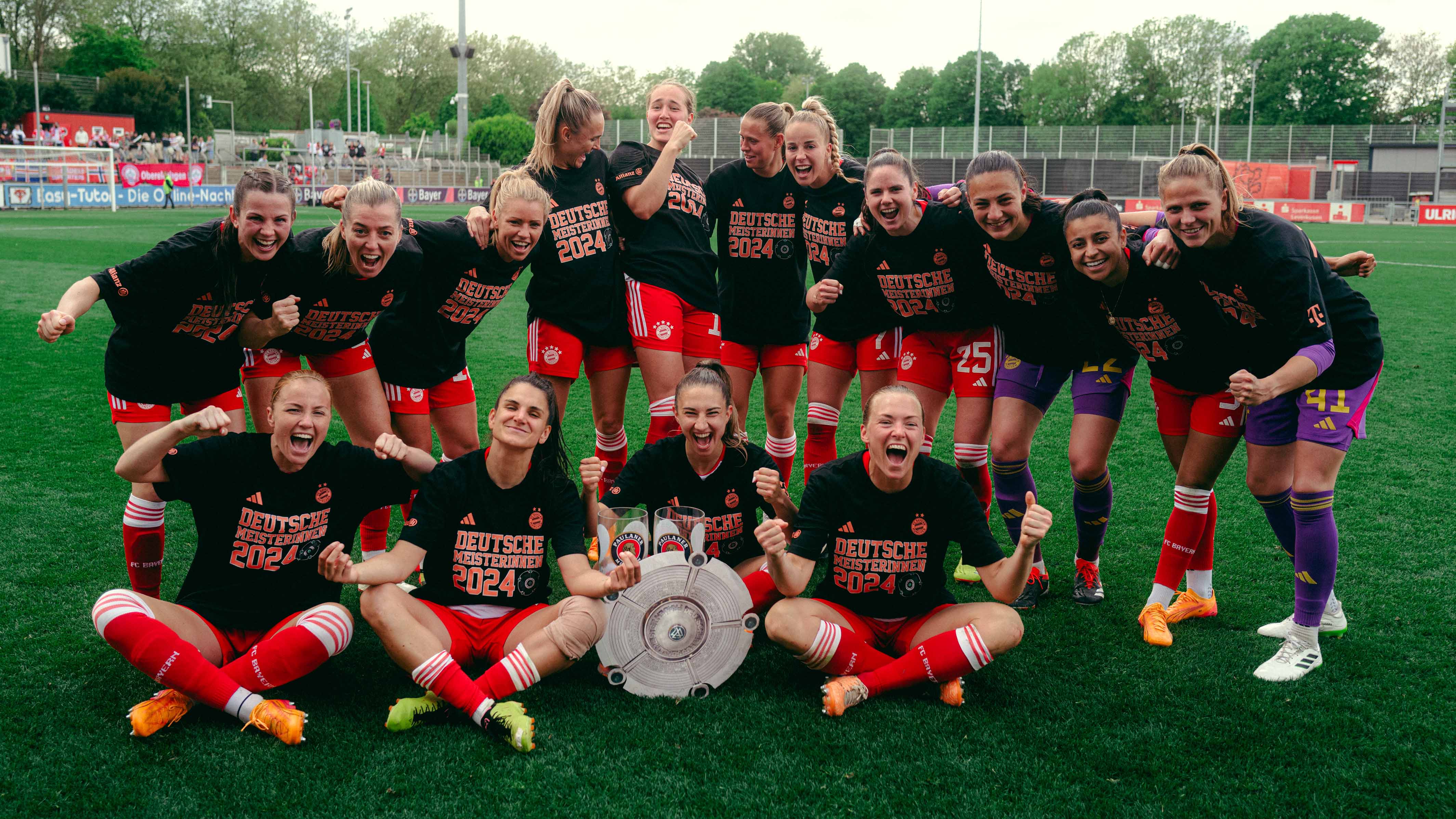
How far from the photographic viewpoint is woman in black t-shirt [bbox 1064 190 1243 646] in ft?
13.0

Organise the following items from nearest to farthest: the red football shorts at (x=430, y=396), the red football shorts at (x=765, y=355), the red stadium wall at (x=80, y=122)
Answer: the red football shorts at (x=430, y=396) < the red football shorts at (x=765, y=355) < the red stadium wall at (x=80, y=122)

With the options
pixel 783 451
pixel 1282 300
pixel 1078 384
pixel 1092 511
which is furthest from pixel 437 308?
pixel 1282 300

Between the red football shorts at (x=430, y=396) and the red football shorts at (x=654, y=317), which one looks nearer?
the red football shorts at (x=430, y=396)

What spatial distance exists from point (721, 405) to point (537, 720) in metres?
1.33

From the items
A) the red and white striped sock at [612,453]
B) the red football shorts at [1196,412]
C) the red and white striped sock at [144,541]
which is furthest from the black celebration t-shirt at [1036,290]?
the red and white striped sock at [144,541]

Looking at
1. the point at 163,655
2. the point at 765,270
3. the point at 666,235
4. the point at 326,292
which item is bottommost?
the point at 163,655

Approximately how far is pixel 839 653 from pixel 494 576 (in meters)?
1.26

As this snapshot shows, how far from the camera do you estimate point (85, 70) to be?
61.8 m

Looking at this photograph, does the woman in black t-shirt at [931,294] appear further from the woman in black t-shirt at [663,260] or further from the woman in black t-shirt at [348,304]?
the woman in black t-shirt at [348,304]

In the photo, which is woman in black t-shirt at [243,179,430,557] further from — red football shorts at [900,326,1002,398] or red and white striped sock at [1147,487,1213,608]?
red and white striped sock at [1147,487,1213,608]

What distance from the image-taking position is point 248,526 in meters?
3.55

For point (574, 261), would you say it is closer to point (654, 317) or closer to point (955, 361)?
point (654, 317)

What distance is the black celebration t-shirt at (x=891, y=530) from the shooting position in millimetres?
3650

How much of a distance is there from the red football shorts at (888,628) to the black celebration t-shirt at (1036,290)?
1346 millimetres
